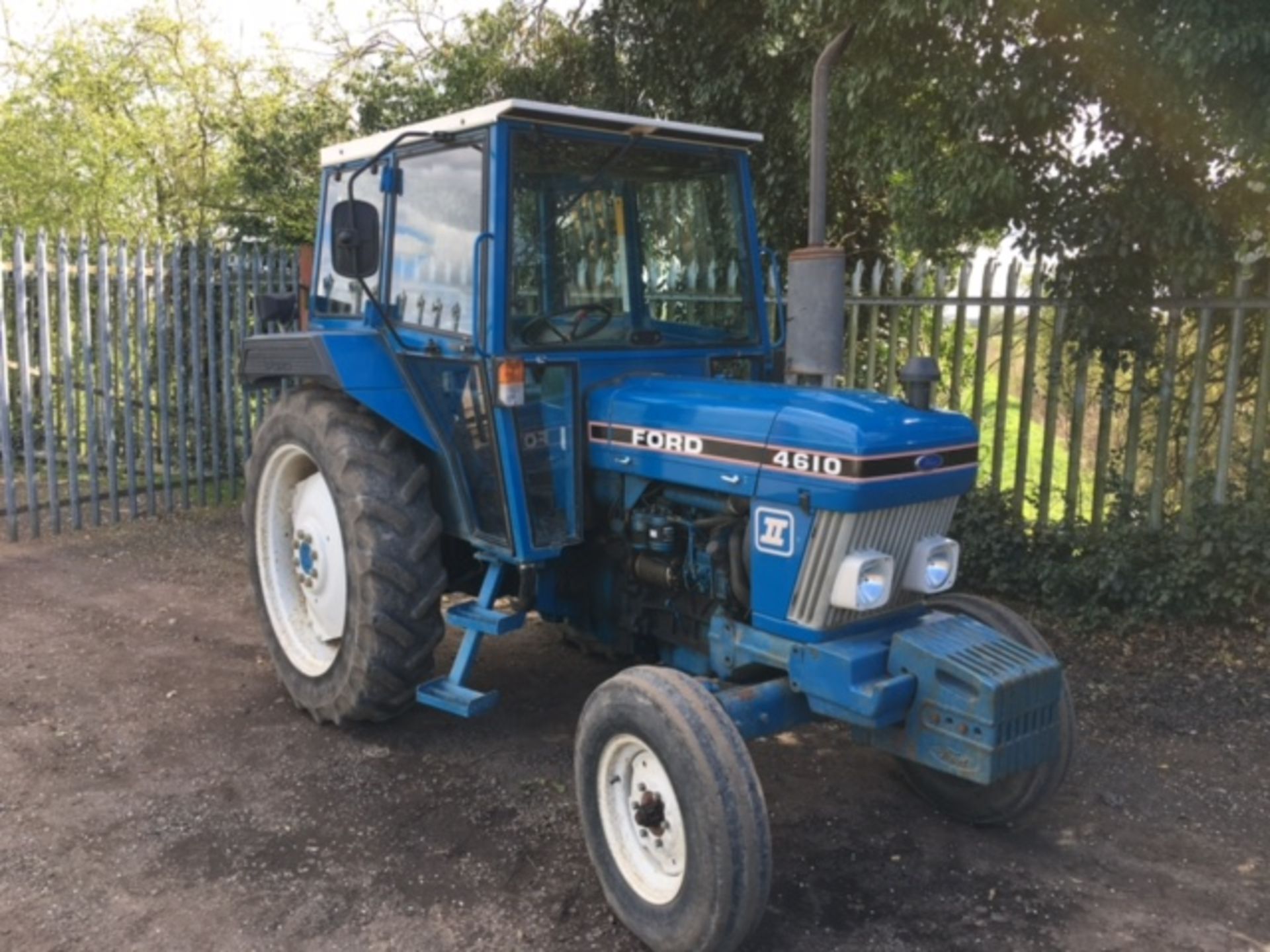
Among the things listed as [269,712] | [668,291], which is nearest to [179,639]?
[269,712]

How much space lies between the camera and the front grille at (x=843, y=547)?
3299 millimetres

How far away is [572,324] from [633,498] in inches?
26.8

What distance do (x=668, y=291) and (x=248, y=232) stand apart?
9.53 meters

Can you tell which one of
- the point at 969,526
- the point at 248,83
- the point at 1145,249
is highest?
the point at 248,83

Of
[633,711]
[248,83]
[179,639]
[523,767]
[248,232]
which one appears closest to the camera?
[633,711]

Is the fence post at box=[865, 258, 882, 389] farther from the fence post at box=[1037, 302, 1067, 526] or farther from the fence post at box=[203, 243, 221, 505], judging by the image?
the fence post at box=[203, 243, 221, 505]

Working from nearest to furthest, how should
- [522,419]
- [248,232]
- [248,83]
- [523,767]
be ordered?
[522,419], [523,767], [248,232], [248,83]

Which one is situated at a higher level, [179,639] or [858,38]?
[858,38]

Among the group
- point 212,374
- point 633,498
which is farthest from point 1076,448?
point 212,374

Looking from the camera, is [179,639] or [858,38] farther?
[858,38]

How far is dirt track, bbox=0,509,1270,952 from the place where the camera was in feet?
10.5

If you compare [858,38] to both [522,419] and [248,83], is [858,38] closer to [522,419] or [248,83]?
[522,419]

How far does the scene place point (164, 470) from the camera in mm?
8172

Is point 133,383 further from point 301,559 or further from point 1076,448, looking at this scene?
point 1076,448
